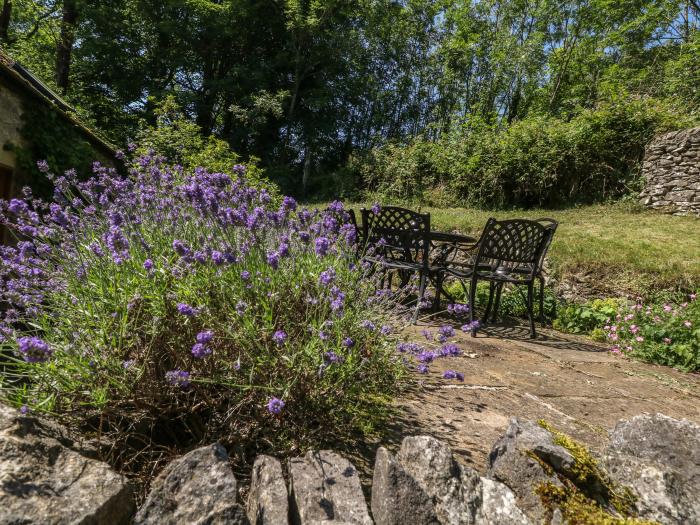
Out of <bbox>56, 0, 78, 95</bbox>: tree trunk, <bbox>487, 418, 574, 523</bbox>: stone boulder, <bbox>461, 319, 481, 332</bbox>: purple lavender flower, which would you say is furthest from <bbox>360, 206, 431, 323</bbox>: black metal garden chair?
<bbox>56, 0, 78, 95</bbox>: tree trunk

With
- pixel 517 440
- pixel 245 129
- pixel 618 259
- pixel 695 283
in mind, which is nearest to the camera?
pixel 517 440

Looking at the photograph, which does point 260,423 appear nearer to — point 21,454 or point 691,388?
point 21,454

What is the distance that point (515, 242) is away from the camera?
452 cm

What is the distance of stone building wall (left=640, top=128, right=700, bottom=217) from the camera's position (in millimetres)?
9766

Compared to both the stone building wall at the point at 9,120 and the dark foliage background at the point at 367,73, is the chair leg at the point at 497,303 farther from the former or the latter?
the dark foliage background at the point at 367,73

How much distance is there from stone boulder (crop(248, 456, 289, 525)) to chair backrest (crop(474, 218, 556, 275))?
3.53 m

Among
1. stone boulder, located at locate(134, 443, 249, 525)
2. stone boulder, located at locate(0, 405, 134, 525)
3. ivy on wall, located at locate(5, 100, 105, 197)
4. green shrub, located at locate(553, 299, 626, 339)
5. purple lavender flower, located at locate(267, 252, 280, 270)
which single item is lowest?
green shrub, located at locate(553, 299, 626, 339)

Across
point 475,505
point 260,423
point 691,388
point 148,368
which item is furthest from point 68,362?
point 691,388

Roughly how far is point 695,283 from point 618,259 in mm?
1012

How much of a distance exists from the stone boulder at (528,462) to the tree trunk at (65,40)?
16.8 m

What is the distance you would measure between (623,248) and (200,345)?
761 centimetres

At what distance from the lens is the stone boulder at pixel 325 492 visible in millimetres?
1052

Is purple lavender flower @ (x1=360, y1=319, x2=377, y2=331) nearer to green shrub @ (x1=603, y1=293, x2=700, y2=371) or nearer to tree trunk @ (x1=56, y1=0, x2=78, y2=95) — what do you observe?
green shrub @ (x1=603, y1=293, x2=700, y2=371)

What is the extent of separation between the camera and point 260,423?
1.49m
